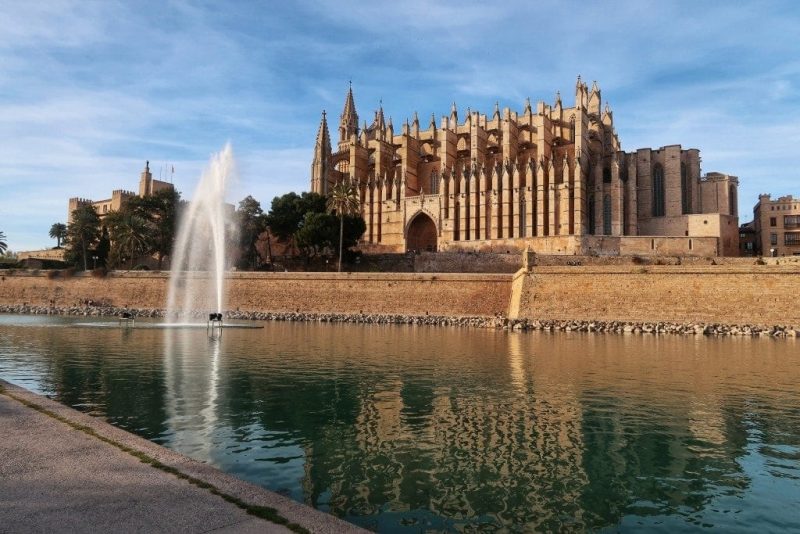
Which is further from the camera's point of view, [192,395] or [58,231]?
[58,231]

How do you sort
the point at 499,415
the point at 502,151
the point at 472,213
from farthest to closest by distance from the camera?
1. the point at 502,151
2. the point at 472,213
3. the point at 499,415

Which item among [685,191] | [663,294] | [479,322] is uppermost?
[685,191]

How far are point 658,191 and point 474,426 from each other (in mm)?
52736

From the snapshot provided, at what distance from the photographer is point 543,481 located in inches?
288

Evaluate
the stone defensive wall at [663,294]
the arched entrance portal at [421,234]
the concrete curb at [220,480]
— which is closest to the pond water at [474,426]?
the concrete curb at [220,480]

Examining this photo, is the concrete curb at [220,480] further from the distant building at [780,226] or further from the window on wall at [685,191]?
the distant building at [780,226]

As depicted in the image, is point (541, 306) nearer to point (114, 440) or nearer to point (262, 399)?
point (262, 399)

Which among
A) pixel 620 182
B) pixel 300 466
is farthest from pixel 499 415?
pixel 620 182

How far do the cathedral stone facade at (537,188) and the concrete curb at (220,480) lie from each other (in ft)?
144

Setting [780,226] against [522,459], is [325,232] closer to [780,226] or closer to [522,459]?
[522,459]

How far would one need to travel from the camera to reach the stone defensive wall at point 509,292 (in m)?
31.5

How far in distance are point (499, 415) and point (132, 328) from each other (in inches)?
944

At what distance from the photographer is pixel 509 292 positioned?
39.7m

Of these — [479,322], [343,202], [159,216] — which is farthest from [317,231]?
[479,322]
